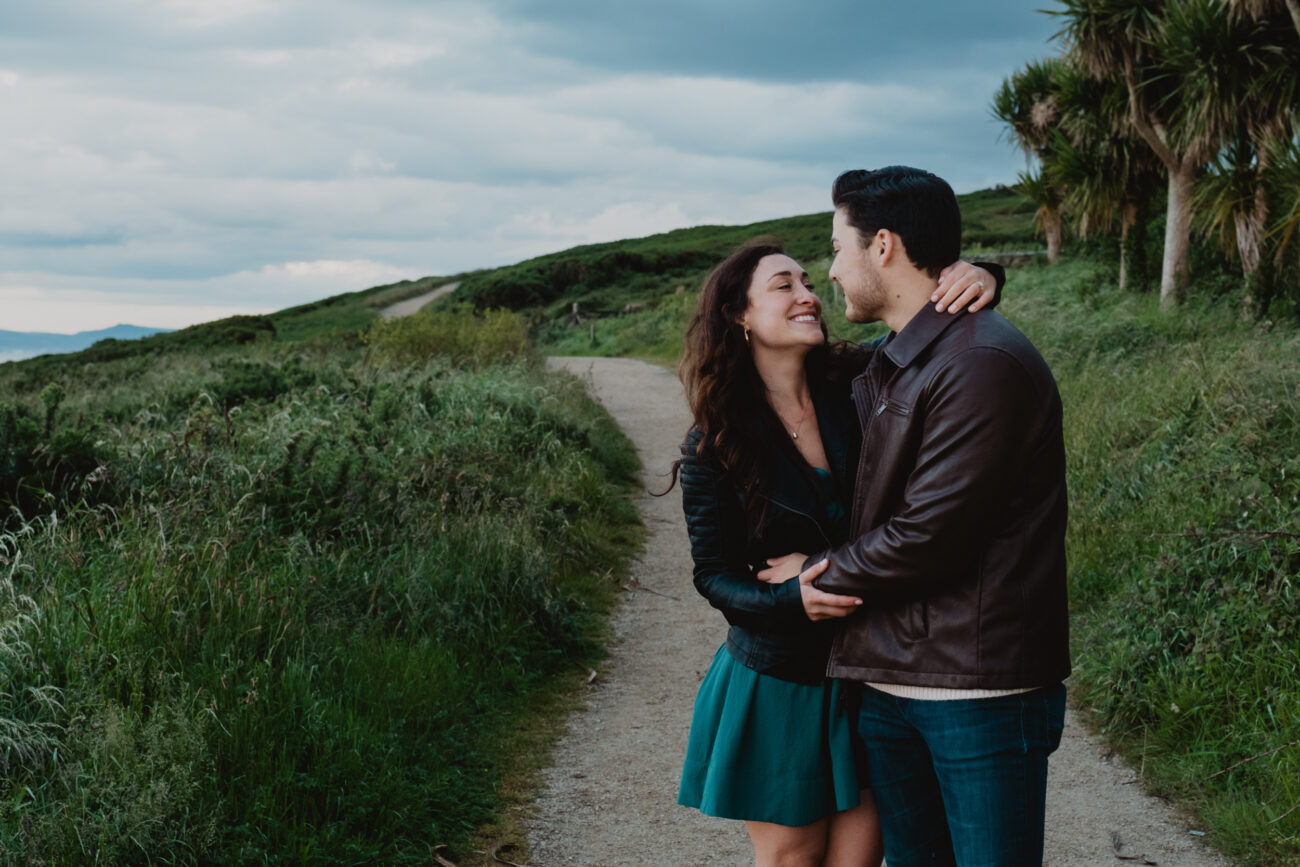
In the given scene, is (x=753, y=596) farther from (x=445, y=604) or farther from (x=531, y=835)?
(x=445, y=604)

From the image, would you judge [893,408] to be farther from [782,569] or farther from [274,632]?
[274,632]

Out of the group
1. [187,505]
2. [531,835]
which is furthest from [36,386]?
[531,835]

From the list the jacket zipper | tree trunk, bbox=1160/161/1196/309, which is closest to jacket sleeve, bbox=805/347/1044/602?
the jacket zipper

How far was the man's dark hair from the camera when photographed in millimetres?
1906

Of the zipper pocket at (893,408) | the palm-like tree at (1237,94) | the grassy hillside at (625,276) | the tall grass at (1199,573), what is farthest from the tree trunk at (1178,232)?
the grassy hillside at (625,276)

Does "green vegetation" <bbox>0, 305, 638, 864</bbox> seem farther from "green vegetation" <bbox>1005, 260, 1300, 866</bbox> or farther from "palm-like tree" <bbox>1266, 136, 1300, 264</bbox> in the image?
"palm-like tree" <bbox>1266, 136, 1300, 264</bbox>

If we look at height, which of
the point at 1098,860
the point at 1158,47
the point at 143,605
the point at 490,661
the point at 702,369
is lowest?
the point at 1098,860

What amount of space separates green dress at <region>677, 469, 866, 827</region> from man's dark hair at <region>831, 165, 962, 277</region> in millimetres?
902

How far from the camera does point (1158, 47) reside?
12461 mm

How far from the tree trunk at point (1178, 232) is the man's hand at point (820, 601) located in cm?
1350

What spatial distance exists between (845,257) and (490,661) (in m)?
3.66

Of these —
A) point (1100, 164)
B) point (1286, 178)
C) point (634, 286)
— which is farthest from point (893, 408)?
point (634, 286)

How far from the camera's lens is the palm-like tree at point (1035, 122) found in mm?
20906

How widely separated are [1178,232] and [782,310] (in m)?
13.7
